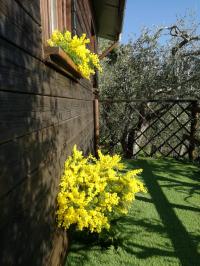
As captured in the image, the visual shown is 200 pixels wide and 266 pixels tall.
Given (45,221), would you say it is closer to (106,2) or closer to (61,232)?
(61,232)

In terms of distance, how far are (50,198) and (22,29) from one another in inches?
44.7

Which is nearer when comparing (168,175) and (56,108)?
(56,108)

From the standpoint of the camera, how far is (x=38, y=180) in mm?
1797

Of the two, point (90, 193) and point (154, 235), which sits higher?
point (90, 193)

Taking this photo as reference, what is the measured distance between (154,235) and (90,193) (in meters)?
1.42

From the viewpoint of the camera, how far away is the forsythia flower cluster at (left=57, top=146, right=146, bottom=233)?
7.93 ft

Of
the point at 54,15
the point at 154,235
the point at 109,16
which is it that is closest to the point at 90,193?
the point at 154,235

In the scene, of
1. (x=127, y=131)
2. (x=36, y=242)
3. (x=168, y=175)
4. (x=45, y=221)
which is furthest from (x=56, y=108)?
(x=127, y=131)

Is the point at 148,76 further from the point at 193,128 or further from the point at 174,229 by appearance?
the point at 174,229

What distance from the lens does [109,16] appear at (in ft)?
24.8

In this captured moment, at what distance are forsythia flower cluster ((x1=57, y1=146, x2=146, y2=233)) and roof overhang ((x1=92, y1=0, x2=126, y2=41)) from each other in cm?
369

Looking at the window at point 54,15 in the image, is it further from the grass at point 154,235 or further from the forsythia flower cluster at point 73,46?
the grass at point 154,235

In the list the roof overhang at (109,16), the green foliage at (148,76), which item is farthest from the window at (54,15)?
the green foliage at (148,76)

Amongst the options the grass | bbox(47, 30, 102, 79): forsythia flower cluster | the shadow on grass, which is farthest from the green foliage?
bbox(47, 30, 102, 79): forsythia flower cluster
